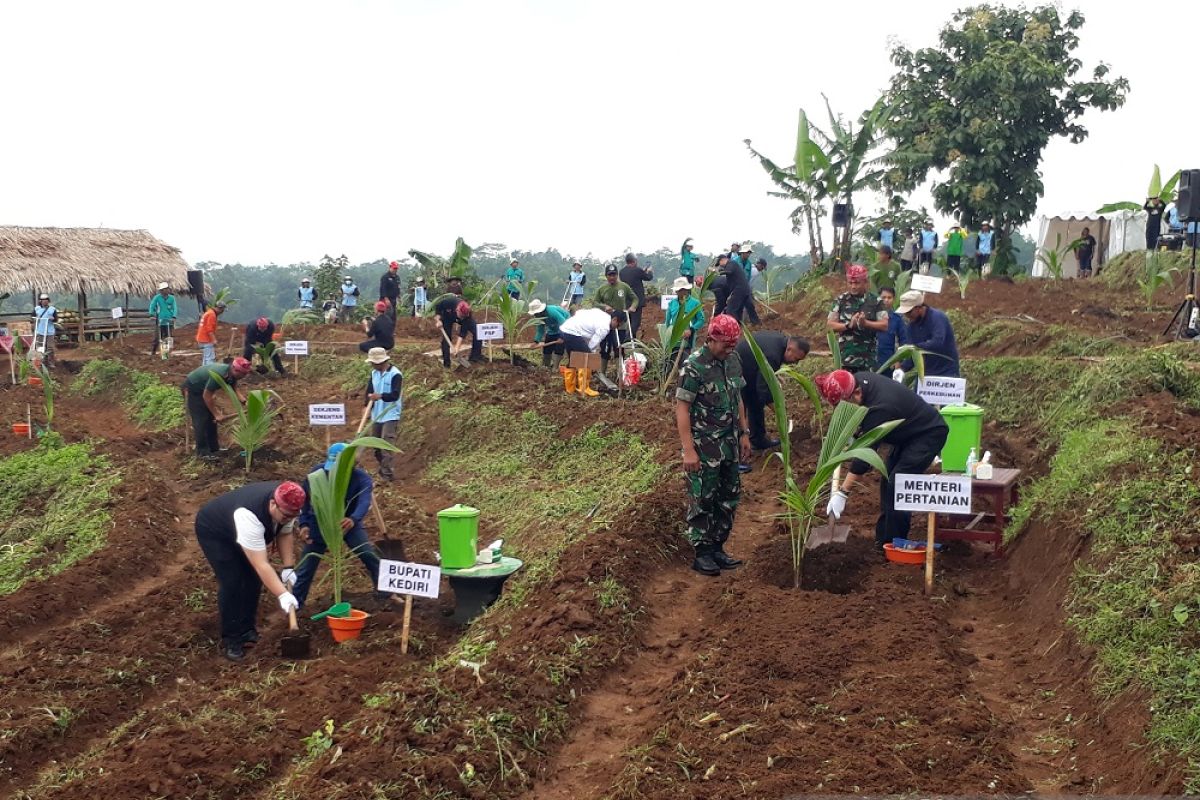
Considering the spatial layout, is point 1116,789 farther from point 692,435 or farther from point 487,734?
point 692,435

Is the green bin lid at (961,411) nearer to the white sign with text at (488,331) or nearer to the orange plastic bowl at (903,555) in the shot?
the orange plastic bowl at (903,555)

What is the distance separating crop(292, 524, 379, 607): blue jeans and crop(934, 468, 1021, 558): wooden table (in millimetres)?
3856

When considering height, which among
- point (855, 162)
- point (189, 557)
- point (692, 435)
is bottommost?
point (189, 557)

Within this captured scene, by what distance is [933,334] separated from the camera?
8.59m

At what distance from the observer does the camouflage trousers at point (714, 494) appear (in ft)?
23.5

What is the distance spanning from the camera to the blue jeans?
7.36 meters

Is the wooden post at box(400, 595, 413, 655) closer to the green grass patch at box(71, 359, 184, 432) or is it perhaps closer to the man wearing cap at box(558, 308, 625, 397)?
the man wearing cap at box(558, 308, 625, 397)

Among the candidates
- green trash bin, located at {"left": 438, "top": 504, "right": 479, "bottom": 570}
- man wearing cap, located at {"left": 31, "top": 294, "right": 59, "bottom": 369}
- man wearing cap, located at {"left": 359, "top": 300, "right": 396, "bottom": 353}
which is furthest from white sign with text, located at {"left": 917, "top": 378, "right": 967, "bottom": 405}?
man wearing cap, located at {"left": 31, "top": 294, "right": 59, "bottom": 369}

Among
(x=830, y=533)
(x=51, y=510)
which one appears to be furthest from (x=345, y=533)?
(x=51, y=510)

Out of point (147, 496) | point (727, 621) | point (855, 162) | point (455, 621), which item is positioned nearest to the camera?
point (727, 621)

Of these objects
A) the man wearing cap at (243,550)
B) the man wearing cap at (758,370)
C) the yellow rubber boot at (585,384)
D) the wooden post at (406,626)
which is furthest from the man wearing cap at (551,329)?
the wooden post at (406,626)

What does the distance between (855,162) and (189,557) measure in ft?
50.9

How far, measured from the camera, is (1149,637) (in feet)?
17.0

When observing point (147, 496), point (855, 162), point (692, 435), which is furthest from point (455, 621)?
point (855, 162)
